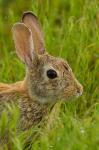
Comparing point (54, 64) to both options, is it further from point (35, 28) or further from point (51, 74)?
point (35, 28)

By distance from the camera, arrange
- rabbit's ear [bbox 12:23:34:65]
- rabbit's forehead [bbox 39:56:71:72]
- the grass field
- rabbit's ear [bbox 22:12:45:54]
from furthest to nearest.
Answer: rabbit's ear [bbox 22:12:45:54] → rabbit's ear [bbox 12:23:34:65] → rabbit's forehead [bbox 39:56:71:72] → the grass field

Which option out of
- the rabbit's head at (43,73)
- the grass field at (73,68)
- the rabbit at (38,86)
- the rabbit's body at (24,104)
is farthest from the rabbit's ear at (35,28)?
the rabbit's body at (24,104)

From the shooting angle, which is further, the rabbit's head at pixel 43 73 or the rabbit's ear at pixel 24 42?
the rabbit's ear at pixel 24 42

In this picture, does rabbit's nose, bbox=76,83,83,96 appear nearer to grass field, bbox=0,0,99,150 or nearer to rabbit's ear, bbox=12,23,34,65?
grass field, bbox=0,0,99,150

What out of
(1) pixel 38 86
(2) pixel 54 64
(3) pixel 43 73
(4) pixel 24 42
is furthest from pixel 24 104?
(4) pixel 24 42

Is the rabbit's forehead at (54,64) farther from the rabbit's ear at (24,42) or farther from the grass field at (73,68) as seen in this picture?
the grass field at (73,68)

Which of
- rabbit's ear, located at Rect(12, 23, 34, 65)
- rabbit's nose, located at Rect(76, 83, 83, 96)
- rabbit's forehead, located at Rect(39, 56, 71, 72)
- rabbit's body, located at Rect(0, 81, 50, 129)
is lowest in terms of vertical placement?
rabbit's body, located at Rect(0, 81, 50, 129)

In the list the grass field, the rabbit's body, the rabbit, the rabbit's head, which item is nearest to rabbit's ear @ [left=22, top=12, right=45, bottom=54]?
the rabbit's head

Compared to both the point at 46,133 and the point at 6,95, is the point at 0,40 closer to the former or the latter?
the point at 6,95
